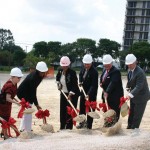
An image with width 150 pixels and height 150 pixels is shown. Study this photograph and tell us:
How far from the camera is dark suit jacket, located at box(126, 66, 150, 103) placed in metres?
6.92

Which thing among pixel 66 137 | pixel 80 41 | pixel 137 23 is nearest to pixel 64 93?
pixel 66 137

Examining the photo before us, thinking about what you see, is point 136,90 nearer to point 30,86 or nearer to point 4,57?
point 30,86

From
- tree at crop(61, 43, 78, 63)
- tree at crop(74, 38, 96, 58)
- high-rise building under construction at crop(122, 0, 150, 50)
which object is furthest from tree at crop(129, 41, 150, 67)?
high-rise building under construction at crop(122, 0, 150, 50)

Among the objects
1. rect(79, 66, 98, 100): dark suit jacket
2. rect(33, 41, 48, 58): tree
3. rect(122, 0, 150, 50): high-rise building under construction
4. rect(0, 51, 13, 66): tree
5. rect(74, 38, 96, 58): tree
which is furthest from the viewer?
rect(122, 0, 150, 50): high-rise building under construction

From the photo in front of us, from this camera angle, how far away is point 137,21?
105 meters

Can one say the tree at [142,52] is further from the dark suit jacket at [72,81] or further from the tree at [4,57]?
the dark suit jacket at [72,81]

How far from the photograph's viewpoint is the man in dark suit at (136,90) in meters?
6.92

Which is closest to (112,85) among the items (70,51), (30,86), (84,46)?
(30,86)

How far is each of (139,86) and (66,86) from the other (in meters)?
1.57

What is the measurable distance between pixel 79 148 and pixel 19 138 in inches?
45.0

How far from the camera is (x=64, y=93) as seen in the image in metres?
7.68

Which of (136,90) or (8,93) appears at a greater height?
(136,90)

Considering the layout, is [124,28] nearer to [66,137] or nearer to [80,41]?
[80,41]

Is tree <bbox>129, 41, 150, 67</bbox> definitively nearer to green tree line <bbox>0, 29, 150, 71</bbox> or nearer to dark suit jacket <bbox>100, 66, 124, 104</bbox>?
green tree line <bbox>0, 29, 150, 71</bbox>
